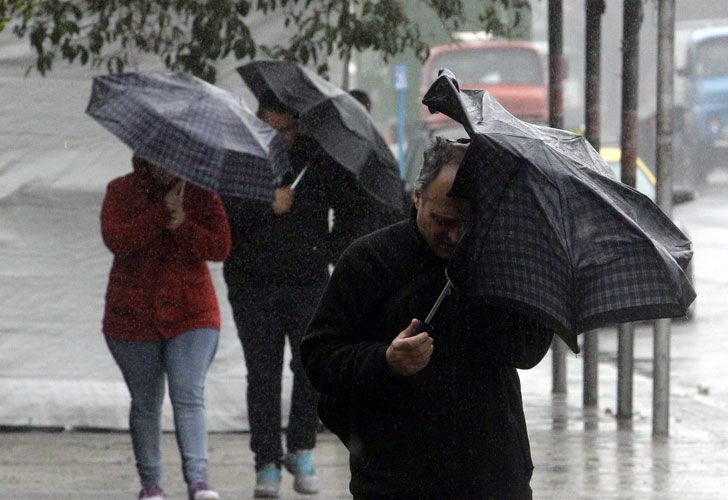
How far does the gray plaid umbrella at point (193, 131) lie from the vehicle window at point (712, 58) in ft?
97.6

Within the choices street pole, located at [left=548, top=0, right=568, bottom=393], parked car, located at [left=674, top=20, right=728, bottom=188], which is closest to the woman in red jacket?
street pole, located at [left=548, top=0, right=568, bottom=393]

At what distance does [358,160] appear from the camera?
24.7ft

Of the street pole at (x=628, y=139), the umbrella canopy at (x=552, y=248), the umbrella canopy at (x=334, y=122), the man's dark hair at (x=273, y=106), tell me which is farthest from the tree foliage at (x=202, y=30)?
the umbrella canopy at (x=552, y=248)

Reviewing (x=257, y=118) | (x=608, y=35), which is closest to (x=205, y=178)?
(x=257, y=118)

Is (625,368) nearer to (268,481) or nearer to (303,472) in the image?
(303,472)

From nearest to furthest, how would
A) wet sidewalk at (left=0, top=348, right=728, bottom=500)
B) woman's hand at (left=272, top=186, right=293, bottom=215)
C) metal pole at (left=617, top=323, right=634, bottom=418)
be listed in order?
woman's hand at (left=272, top=186, right=293, bottom=215), wet sidewalk at (left=0, top=348, right=728, bottom=500), metal pole at (left=617, top=323, right=634, bottom=418)

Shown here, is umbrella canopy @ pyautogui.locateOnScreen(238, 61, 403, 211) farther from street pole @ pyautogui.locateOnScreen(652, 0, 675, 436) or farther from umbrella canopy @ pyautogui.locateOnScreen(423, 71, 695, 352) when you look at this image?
umbrella canopy @ pyautogui.locateOnScreen(423, 71, 695, 352)

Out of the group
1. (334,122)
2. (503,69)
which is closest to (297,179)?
(334,122)

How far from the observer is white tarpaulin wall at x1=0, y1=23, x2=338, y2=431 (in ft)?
29.6

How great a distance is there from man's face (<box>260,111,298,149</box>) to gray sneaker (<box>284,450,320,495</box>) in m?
1.41

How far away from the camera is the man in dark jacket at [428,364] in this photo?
3902mm

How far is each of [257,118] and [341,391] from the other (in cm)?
340

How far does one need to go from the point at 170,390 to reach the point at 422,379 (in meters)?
3.10

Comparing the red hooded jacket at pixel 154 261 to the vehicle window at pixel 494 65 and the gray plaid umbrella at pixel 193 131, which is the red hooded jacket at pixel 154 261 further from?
the vehicle window at pixel 494 65
